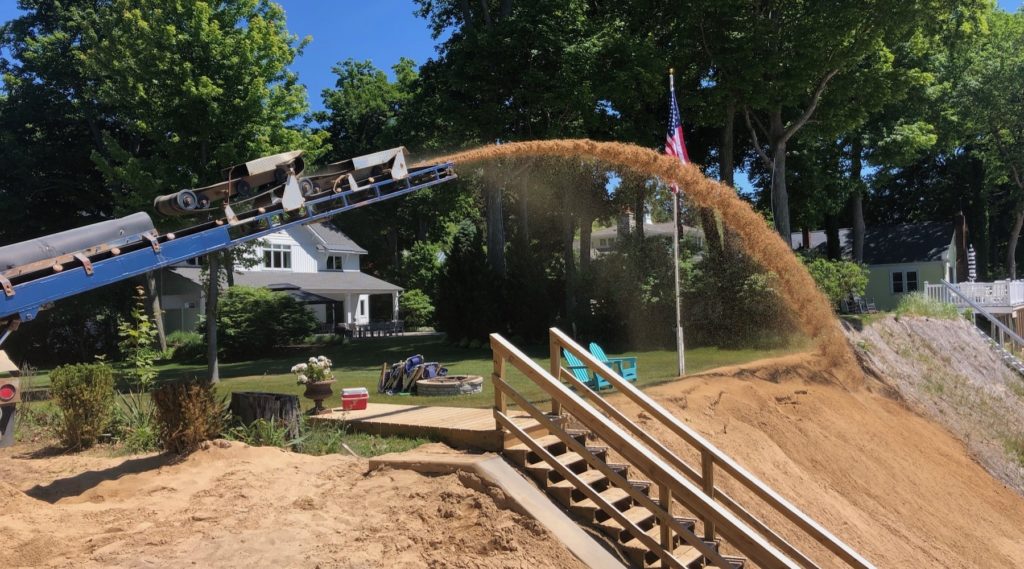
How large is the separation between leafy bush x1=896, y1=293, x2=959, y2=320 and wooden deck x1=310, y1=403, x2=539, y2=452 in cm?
2088

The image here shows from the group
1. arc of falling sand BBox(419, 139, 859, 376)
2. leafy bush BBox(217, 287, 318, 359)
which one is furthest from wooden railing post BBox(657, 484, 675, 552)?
leafy bush BBox(217, 287, 318, 359)

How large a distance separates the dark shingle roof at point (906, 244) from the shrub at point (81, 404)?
3677cm

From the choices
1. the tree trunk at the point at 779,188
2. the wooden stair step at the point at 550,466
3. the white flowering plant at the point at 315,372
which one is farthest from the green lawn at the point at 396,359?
the tree trunk at the point at 779,188

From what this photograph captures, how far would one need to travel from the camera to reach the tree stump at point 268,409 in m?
8.55

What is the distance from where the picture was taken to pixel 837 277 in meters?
25.9

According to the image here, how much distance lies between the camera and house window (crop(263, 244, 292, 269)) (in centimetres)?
4129

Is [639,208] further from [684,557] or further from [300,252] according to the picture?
[300,252]

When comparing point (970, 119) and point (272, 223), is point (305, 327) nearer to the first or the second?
point (272, 223)

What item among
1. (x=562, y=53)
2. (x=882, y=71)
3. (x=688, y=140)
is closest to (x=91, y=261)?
(x=562, y=53)

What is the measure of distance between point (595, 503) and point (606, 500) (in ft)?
0.38

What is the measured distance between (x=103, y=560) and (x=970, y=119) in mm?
40403

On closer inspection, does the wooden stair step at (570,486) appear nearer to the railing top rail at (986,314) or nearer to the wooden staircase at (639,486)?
the wooden staircase at (639,486)

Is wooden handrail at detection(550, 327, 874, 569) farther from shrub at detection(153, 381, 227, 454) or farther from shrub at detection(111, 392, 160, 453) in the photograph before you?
shrub at detection(111, 392, 160, 453)

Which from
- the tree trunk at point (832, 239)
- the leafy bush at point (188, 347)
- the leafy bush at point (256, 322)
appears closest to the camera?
the leafy bush at point (256, 322)
